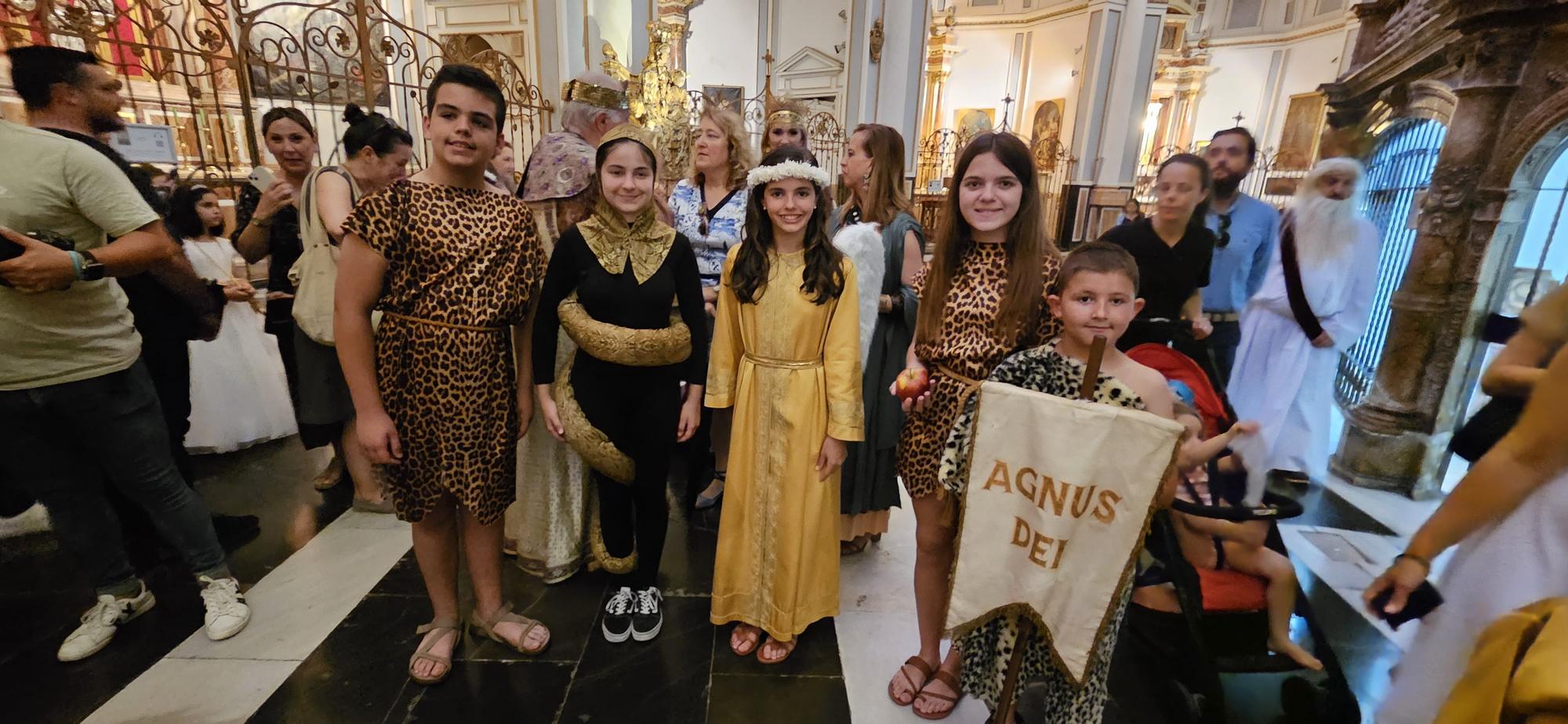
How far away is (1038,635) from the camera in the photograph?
1594 mm

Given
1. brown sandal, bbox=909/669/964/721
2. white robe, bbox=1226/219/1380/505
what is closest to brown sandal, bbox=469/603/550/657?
brown sandal, bbox=909/669/964/721

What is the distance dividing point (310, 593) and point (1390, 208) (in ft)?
21.4

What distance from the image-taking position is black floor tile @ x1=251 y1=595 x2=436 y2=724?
1.96m

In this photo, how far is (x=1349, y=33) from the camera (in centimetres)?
1344

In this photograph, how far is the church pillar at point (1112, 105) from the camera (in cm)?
1214

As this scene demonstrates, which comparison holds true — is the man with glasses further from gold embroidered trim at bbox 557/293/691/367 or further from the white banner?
gold embroidered trim at bbox 557/293/691/367

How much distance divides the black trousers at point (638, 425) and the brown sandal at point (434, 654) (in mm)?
633

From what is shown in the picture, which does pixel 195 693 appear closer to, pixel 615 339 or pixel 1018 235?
pixel 615 339

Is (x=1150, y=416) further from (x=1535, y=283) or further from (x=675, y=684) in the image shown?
(x=1535, y=283)

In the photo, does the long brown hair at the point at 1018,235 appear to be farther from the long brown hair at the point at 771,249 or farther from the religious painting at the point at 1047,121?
the religious painting at the point at 1047,121

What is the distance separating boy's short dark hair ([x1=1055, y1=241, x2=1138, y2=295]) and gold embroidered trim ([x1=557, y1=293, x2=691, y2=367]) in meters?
1.18

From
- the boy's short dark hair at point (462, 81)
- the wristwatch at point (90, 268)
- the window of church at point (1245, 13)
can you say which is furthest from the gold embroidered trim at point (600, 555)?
the window of church at point (1245, 13)

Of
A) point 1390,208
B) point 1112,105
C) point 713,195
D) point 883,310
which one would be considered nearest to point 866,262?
point 883,310

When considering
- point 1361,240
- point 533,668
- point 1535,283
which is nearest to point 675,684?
point 533,668
